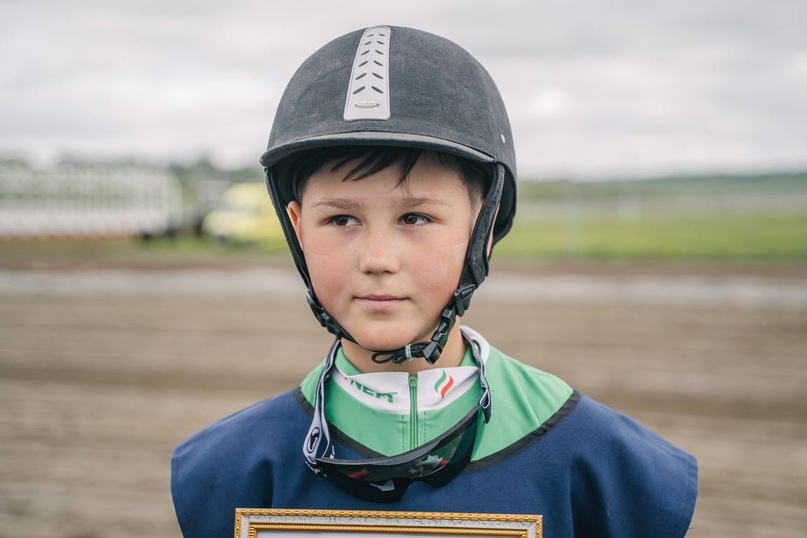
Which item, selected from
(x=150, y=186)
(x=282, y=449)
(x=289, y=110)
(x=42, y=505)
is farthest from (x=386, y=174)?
(x=150, y=186)

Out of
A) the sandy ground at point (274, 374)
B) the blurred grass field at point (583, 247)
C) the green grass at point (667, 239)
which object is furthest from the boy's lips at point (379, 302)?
the green grass at point (667, 239)

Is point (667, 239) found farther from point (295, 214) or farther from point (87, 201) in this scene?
point (295, 214)

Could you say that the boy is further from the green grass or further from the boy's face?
the green grass

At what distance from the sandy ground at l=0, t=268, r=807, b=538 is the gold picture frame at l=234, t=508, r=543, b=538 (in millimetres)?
2414

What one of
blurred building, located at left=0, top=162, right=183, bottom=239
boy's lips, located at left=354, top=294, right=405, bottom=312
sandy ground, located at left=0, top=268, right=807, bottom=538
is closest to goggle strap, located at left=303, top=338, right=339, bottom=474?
boy's lips, located at left=354, top=294, right=405, bottom=312

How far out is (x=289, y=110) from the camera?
1621 millimetres

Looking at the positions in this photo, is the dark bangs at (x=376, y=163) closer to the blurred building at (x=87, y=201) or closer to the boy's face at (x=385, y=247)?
the boy's face at (x=385, y=247)

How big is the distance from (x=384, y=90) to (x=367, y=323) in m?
0.46

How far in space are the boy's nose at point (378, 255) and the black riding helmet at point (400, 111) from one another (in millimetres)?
172

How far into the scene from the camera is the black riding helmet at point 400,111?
4.73 feet

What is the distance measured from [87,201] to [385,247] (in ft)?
83.2

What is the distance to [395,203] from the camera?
140cm

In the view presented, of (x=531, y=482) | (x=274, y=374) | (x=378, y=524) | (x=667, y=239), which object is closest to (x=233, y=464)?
(x=378, y=524)

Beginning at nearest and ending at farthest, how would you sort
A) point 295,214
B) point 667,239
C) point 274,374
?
1. point 295,214
2. point 274,374
3. point 667,239
